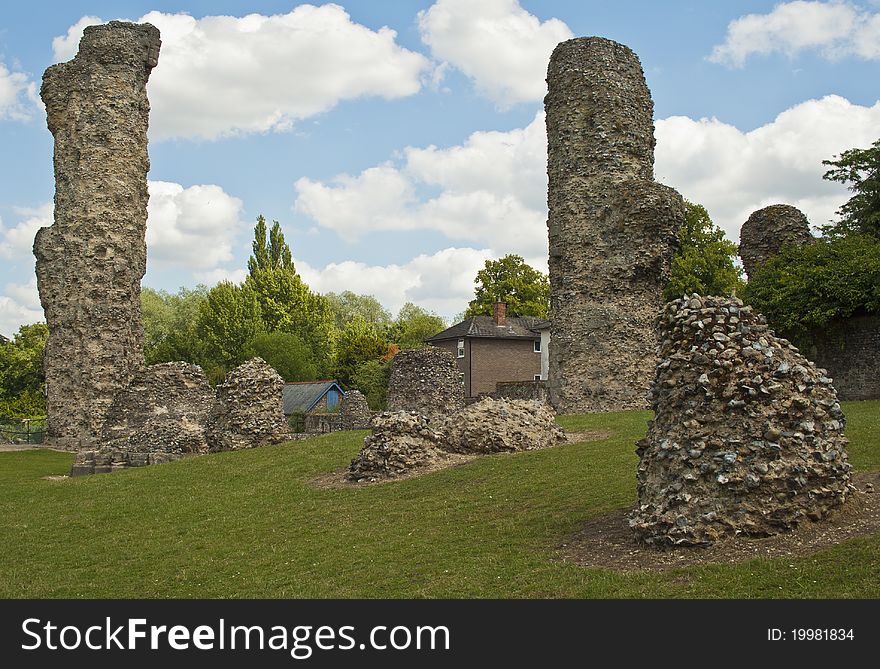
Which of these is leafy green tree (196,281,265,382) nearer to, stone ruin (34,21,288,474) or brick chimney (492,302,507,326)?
brick chimney (492,302,507,326)

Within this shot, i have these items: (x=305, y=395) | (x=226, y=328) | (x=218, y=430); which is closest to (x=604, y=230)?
(x=218, y=430)

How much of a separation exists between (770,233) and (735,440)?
87.0 feet

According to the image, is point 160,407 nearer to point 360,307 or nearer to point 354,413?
point 354,413

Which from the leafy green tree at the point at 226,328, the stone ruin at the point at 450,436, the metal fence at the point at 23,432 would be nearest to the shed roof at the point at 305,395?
the leafy green tree at the point at 226,328

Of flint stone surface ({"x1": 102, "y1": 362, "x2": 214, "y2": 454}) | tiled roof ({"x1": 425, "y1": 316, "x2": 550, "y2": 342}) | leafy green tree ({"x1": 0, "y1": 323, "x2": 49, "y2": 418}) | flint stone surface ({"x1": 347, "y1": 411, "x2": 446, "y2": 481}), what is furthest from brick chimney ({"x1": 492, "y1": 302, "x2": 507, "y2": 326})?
flint stone surface ({"x1": 347, "y1": 411, "x2": 446, "y2": 481})

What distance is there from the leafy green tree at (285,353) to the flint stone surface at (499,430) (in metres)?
42.9

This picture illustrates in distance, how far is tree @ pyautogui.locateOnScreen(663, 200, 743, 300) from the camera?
45594 millimetres

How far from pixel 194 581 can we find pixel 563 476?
17.6 ft

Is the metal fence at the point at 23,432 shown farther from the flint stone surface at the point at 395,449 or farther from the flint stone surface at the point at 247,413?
the flint stone surface at the point at 395,449

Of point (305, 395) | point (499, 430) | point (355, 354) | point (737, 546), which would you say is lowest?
point (737, 546)

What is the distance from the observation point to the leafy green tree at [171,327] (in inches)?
2347

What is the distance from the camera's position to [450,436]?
15898mm
